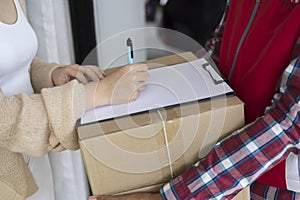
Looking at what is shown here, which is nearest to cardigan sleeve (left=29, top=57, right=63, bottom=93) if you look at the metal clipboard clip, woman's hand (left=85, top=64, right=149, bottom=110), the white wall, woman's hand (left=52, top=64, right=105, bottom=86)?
woman's hand (left=52, top=64, right=105, bottom=86)

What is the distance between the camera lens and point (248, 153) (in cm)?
72

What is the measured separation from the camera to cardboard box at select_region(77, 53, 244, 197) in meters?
0.71

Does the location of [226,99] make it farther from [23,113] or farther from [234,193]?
[23,113]

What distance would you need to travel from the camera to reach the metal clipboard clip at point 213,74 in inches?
31.5

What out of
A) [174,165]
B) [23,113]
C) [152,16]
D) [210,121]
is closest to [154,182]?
[174,165]

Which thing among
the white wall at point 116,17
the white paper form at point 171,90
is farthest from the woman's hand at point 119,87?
the white wall at point 116,17

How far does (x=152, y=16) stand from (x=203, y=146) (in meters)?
1.09

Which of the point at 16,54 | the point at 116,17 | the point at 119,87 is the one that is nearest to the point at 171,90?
the point at 119,87

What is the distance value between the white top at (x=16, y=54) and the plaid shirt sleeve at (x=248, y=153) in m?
0.38

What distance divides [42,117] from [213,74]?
0.32 meters

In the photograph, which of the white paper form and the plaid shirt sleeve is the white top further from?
the plaid shirt sleeve

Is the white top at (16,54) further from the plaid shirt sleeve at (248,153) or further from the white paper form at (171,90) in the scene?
the plaid shirt sleeve at (248,153)

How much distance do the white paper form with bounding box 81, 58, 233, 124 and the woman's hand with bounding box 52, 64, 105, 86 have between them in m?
0.11

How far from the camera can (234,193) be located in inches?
29.5
